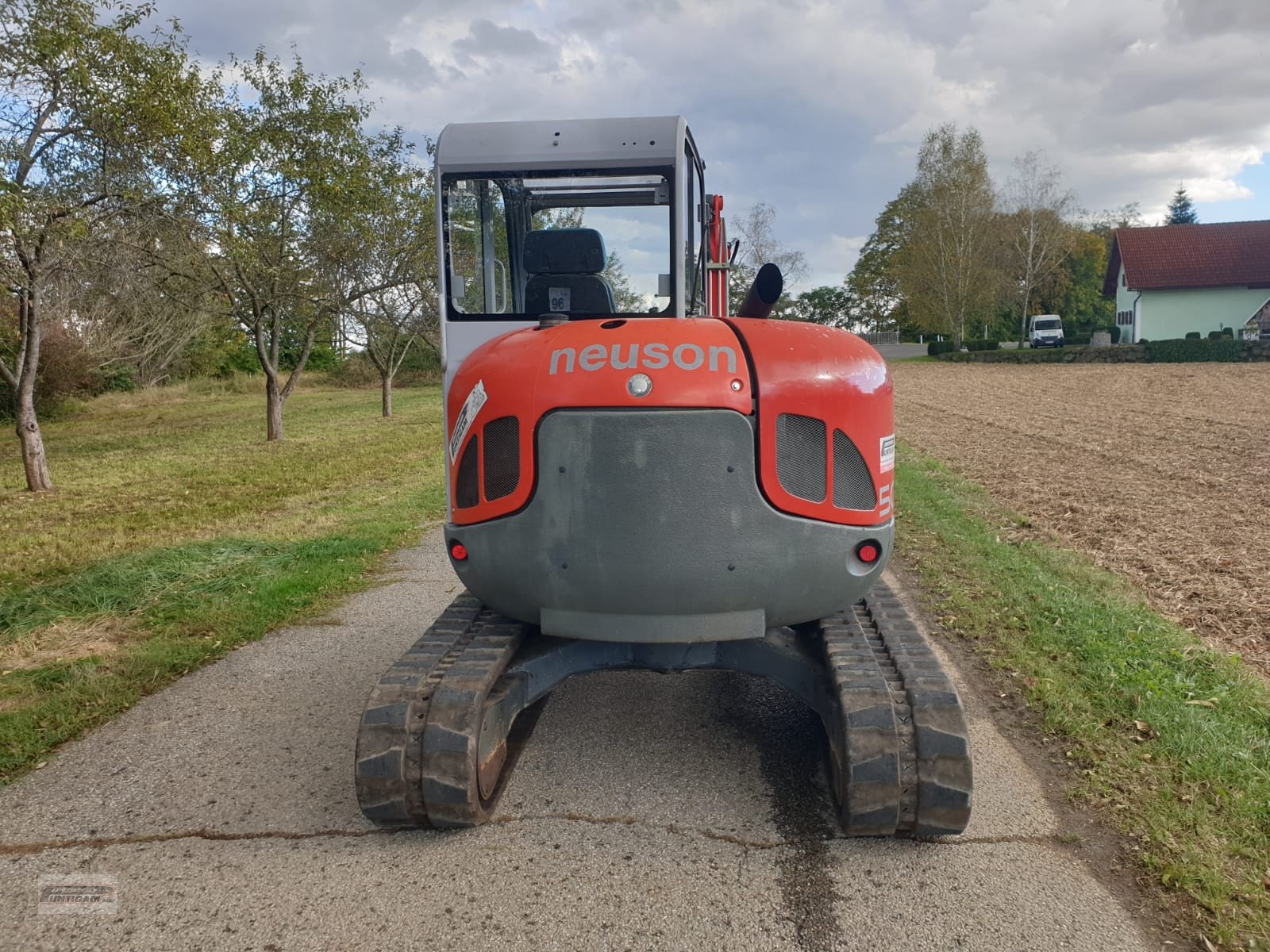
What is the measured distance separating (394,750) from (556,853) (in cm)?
62

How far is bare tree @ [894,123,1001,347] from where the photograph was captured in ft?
163

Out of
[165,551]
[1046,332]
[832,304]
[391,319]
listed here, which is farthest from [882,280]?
[165,551]

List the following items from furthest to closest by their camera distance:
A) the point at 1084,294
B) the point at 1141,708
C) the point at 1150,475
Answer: the point at 1084,294, the point at 1150,475, the point at 1141,708

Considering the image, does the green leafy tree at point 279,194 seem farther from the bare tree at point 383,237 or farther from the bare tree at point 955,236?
the bare tree at point 955,236

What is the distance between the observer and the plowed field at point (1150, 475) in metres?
5.99

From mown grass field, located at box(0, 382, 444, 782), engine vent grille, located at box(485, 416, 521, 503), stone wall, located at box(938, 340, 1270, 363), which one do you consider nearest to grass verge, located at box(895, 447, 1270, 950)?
engine vent grille, located at box(485, 416, 521, 503)

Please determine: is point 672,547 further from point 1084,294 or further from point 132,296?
point 1084,294

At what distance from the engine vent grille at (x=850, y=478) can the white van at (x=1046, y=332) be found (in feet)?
174

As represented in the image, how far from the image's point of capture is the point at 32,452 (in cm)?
1209

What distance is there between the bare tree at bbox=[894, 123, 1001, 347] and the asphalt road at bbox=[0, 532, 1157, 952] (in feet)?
164

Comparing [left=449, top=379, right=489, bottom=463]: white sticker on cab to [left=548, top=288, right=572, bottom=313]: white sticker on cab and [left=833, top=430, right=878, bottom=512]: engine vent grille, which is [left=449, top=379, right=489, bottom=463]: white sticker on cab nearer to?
[left=833, top=430, right=878, bottom=512]: engine vent grille

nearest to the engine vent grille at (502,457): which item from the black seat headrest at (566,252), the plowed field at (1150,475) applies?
the black seat headrest at (566,252)

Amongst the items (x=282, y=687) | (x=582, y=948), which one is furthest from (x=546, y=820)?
(x=282, y=687)

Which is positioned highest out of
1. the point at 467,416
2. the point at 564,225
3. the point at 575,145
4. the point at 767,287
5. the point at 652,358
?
the point at 575,145
